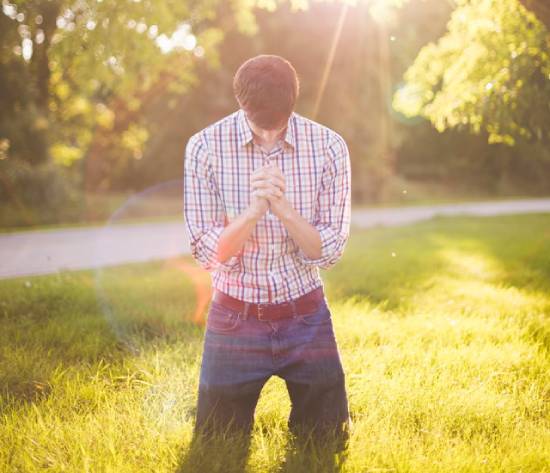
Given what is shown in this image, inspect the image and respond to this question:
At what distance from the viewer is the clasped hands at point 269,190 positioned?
223cm

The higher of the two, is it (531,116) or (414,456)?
(531,116)

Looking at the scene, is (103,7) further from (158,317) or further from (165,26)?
(158,317)

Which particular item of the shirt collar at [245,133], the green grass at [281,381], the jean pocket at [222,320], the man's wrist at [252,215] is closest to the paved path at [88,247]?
the green grass at [281,381]

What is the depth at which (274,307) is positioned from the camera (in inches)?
101

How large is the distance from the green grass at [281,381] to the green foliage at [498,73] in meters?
1.85

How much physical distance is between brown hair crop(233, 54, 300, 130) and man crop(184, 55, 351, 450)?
133mm

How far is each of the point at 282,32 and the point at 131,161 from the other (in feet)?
28.9

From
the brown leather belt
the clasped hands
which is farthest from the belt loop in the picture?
the clasped hands

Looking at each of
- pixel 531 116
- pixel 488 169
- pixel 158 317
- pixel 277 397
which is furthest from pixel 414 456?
pixel 488 169

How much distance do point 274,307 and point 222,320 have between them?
0.79ft

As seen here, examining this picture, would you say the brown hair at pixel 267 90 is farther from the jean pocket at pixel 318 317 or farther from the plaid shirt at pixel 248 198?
the jean pocket at pixel 318 317

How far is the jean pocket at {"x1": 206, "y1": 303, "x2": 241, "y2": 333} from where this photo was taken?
257 cm

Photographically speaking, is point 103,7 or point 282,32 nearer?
point 103,7

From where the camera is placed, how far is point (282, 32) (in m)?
22.7
